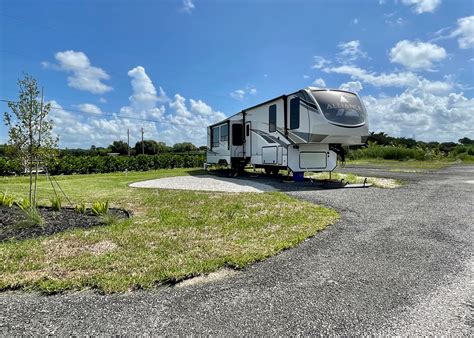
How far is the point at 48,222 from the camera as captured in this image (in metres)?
5.16

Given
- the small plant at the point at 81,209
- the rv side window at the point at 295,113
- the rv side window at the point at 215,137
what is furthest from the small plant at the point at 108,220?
the rv side window at the point at 215,137

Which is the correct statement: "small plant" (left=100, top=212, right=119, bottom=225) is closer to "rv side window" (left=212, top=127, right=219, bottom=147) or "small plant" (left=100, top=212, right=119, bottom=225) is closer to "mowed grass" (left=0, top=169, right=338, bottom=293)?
"mowed grass" (left=0, top=169, right=338, bottom=293)

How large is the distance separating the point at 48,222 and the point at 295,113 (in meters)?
7.74

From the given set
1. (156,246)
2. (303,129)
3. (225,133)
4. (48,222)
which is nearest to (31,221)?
(48,222)

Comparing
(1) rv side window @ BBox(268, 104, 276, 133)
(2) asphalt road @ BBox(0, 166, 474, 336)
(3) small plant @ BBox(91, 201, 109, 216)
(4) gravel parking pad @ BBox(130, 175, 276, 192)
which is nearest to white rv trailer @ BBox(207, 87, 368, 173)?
(1) rv side window @ BBox(268, 104, 276, 133)

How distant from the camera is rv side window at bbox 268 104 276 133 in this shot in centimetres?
1162

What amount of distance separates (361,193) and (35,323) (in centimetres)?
758

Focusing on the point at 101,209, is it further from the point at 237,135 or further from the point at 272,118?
the point at 237,135

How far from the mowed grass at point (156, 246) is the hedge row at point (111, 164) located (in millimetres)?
14228

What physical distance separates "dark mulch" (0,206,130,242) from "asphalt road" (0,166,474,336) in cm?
209

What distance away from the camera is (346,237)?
4.39 m

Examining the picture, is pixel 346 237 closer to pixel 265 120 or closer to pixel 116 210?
pixel 116 210

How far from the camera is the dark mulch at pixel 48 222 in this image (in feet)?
15.0

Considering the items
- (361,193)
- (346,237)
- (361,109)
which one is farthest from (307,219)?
(361,109)
